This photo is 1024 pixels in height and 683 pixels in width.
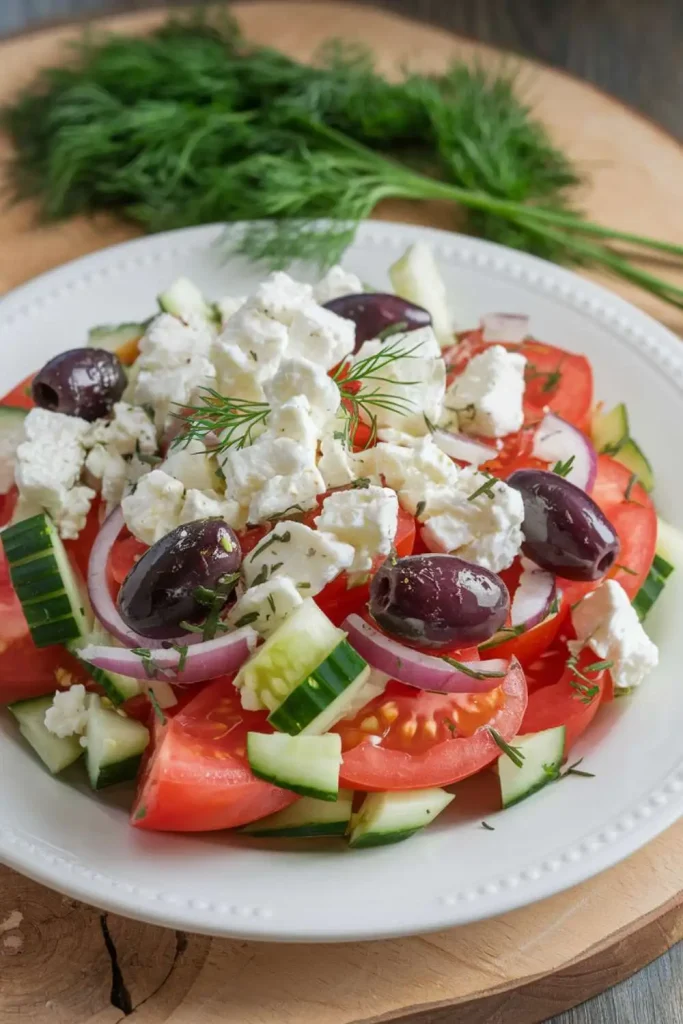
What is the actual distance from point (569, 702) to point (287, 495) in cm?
75

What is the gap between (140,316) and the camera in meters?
3.31

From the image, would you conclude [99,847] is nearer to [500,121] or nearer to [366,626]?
[366,626]

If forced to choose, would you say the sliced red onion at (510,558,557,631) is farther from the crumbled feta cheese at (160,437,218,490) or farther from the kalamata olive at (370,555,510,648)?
the crumbled feta cheese at (160,437,218,490)

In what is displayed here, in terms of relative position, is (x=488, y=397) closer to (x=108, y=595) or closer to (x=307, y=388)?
(x=307, y=388)

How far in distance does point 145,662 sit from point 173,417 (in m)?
0.65

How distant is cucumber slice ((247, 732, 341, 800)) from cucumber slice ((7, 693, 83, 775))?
452mm

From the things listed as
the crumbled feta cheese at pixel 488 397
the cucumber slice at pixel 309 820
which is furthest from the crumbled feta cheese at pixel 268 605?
the crumbled feta cheese at pixel 488 397

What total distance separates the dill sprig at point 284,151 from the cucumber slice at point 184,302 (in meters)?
0.35

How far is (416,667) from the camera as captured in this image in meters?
2.14

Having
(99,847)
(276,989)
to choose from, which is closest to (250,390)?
(99,847)

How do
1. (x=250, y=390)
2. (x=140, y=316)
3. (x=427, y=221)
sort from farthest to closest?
(x=427, y=221) → (x=140, y=316) → (x=250, y=390)

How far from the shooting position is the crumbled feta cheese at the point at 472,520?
224cm

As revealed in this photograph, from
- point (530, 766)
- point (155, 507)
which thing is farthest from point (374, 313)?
point (530, 766)

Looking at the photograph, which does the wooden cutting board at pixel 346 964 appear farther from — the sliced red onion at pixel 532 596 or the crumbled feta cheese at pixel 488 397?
the crumbled feta cheese at pixel 488 397
